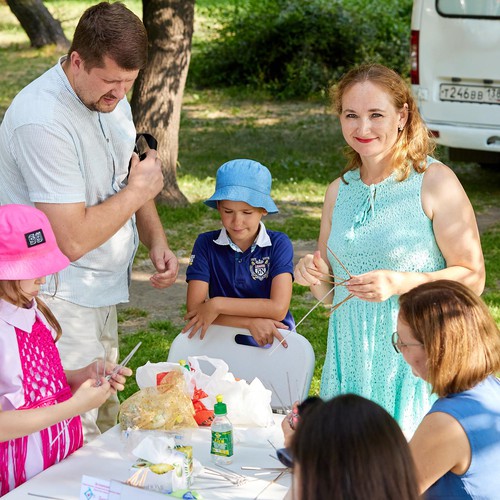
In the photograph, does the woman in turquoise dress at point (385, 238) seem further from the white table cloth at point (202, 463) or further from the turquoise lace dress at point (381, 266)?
the white table cloth at point (202, 463)

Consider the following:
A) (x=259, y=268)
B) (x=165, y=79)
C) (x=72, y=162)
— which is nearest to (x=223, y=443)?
(x=72, y=162)

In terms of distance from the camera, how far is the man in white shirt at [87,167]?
3.09 metres

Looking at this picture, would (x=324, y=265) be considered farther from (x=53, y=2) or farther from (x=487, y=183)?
(x=53, y=2)

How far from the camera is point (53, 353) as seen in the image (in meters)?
3.00

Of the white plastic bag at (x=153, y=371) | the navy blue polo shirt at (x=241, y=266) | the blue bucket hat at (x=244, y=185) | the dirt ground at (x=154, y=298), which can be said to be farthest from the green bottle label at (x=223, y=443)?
the dirt ground at (x=154, y=298)

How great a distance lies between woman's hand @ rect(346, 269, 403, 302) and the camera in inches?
119

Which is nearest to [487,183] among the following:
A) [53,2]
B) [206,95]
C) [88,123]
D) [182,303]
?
[182,303]

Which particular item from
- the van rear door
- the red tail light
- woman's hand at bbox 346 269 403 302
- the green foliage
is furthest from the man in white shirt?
the green foliage

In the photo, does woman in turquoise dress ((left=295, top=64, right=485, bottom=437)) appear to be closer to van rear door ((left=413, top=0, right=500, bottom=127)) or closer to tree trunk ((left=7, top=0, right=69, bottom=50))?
van rear door ((left=413, top=0, right=500, bottom=127))

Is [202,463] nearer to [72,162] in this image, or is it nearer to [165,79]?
[72,162]

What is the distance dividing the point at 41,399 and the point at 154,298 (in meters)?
3.98

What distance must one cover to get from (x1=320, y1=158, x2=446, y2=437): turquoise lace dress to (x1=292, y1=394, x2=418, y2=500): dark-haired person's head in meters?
1.41

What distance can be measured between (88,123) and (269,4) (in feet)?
44.7

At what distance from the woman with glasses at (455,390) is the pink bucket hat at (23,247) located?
1.11 meters
